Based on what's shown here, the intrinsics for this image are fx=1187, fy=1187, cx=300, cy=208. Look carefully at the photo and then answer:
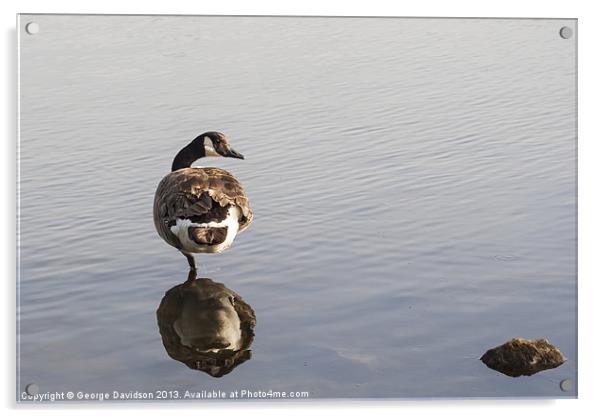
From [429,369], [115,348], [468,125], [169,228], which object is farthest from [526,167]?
[115,348]

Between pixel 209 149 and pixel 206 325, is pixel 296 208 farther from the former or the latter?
pixel 206 325

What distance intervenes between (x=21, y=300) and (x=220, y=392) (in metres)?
0.90

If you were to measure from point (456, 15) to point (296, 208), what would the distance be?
1.16 m

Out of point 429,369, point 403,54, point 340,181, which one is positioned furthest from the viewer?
point 340,181

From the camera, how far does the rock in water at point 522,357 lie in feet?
15.6

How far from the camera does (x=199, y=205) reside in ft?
17.3

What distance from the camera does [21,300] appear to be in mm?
4844

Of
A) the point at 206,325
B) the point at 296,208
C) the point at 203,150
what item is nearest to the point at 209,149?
the point at 203,150

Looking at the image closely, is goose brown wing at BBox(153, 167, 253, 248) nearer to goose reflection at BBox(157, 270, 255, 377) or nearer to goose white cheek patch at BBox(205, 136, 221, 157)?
goose white cheek patch at BBox(205, 136, 221, 157)

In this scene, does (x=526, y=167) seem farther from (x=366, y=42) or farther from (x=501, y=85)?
(x=366, y=42)

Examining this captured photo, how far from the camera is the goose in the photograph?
206 inches

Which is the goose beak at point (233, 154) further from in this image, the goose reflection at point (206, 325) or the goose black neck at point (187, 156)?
the goose reflection at point (206, 325)

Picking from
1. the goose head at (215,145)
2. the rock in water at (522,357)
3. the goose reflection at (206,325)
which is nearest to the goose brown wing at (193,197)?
the goose head at (215,145)

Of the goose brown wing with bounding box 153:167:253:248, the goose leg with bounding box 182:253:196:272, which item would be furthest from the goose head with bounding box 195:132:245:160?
the goose leg with bounding box 182:253:196:272
